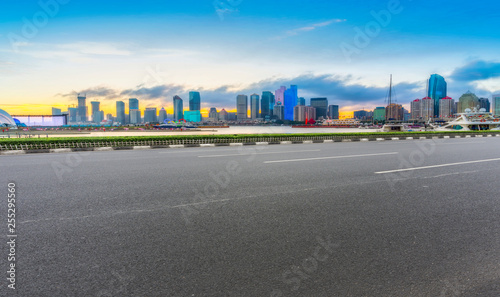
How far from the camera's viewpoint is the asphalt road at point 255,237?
8.74ft

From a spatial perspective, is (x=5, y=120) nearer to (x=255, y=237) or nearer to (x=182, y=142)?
(x=182, y=142)

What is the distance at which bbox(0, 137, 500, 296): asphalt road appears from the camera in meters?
2.66

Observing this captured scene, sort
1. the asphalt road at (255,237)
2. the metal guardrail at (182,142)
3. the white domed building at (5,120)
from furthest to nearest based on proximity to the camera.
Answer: the white domed building at (5,120)
the metal guardrail at (182,142)
the asphalt road at (255,237)

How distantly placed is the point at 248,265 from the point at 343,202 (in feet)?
8.96

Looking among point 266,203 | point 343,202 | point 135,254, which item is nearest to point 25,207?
point 135,254

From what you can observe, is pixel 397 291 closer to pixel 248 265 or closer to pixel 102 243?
pixel 248 265

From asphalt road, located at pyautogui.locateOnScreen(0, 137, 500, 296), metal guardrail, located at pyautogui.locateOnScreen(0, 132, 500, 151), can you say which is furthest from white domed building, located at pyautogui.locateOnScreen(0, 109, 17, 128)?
asphalt road, located at pyautogui.locateOnScreen(0, 137, 500, 296)

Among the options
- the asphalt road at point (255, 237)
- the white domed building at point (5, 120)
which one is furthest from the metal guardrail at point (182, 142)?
the white domed building at point (5, 120)

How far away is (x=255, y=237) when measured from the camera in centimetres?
362

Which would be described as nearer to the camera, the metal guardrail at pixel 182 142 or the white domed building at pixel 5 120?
the metal guardrail at pixel 182 142

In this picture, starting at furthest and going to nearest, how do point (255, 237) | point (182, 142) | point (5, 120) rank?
1. point (5, 120)
2. point (182, 142)
3. point (255, 237)

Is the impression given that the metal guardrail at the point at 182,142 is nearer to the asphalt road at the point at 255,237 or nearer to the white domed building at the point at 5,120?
the asphalt road at the point at 255,237

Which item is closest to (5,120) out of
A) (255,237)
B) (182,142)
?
(182,142)

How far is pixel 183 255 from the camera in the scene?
124 inches
